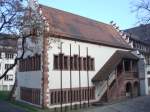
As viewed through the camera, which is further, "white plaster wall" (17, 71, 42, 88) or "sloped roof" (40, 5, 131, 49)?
"sloped roof" (40, 5, 131, 49)

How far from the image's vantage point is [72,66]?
38750mm

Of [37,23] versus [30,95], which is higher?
[37,23]

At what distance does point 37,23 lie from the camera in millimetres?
27484

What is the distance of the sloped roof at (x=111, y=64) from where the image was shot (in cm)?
4150

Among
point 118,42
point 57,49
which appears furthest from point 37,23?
point 118,42

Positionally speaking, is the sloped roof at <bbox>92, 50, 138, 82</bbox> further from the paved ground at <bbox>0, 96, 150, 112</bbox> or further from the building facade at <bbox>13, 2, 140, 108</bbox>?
the paved ground at <bbox>0, 96, 150, 112</bbox>

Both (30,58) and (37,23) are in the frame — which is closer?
(37,23)

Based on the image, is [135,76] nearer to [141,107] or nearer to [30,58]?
[141,107]

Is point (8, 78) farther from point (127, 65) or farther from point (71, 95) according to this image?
point (71, 95)

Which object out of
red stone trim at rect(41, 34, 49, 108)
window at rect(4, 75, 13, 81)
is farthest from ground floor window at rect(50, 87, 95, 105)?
window at rect(4, 75, 13, 81)

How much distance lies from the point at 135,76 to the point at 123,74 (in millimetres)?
5254

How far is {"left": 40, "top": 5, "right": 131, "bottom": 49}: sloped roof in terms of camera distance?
39.1 meters

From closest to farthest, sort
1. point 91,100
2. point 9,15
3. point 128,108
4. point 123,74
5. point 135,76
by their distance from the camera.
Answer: point 9,15, point 128,108, point 91,100, point 123,74, point 135,76

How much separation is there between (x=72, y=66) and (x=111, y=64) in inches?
323
